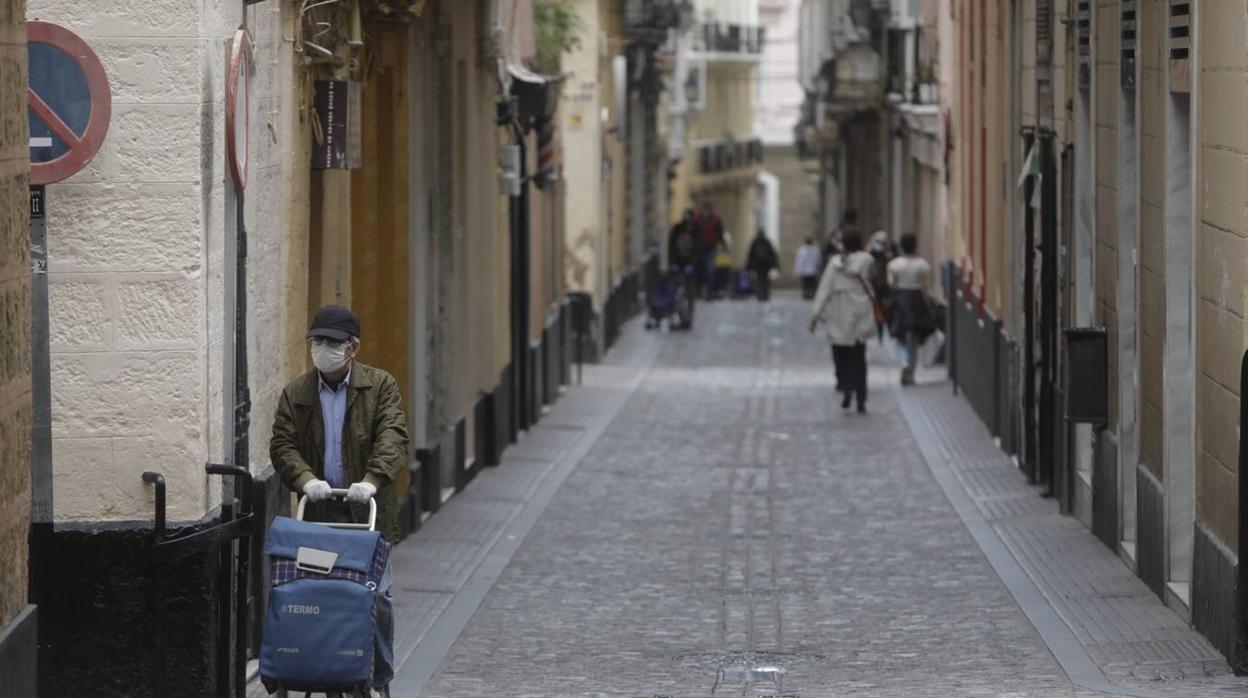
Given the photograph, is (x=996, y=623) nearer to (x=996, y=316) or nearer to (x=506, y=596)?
(x=506, y=596)

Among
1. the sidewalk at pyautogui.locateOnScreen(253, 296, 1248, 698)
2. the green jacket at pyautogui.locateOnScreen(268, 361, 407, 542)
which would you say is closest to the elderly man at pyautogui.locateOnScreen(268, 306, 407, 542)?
the green jacket at pyautogui.locateOnScreen(268, 361, 407, 542)

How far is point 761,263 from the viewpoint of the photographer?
179 feet

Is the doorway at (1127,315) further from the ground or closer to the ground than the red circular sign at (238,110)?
closer to the ground

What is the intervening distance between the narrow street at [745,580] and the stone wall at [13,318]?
146 inches

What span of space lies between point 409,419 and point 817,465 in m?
5.22

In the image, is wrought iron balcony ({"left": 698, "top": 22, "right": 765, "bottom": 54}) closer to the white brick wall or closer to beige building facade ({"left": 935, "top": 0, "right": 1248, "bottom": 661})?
beige building facade ({"left": 935, "top": 0, "right": 1248, "bottom": 661})

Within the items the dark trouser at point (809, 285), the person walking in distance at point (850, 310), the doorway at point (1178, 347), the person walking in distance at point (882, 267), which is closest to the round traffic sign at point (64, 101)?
the doorway at point (1178, 347)

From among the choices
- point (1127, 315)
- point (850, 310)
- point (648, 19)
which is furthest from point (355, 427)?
point (648, 19)

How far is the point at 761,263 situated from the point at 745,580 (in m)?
39.4

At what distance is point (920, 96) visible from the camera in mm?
37531

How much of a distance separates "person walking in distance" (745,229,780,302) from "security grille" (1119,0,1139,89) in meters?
38.9

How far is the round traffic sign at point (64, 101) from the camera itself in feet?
33.5

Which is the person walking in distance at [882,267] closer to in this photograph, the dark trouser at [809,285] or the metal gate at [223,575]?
the dark trouser at [809,285]

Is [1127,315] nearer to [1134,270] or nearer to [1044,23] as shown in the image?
[1134,270]
